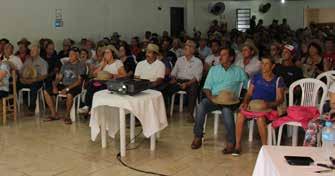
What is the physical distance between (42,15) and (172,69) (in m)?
3.24

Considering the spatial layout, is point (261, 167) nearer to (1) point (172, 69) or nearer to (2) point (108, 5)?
(1) point (172, 69)

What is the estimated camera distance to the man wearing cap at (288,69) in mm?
4816

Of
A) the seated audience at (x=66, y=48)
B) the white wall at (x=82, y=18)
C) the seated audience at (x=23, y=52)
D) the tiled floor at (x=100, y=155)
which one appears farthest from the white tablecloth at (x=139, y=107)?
the white wall at (x=82, y=18)

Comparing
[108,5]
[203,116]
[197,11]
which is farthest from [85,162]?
[197,11]

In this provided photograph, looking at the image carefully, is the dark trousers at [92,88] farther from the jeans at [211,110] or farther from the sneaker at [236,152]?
the sneaker at [236,152]

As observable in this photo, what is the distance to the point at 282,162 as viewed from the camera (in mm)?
2006

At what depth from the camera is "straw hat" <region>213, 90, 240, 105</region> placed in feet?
14.2

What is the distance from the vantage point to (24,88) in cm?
619

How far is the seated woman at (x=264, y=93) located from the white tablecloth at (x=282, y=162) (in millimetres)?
1868

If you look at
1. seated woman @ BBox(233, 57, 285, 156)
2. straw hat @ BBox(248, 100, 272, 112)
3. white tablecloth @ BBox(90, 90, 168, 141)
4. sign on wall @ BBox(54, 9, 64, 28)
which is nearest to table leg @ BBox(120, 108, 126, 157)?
white tablecloth @ BBox(90, 90, 168, 141)

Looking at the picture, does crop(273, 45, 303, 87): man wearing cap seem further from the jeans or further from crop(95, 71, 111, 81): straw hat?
crop(95, 71, 111, 81): straw hat

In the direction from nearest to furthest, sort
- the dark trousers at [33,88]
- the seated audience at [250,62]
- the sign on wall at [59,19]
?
the seated audience at [250,62], the dark trousers at [33,88], the sign on wall at [59,19]

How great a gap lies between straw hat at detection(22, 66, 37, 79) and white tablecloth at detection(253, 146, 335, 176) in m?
4.76

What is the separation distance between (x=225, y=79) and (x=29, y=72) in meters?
3.27
